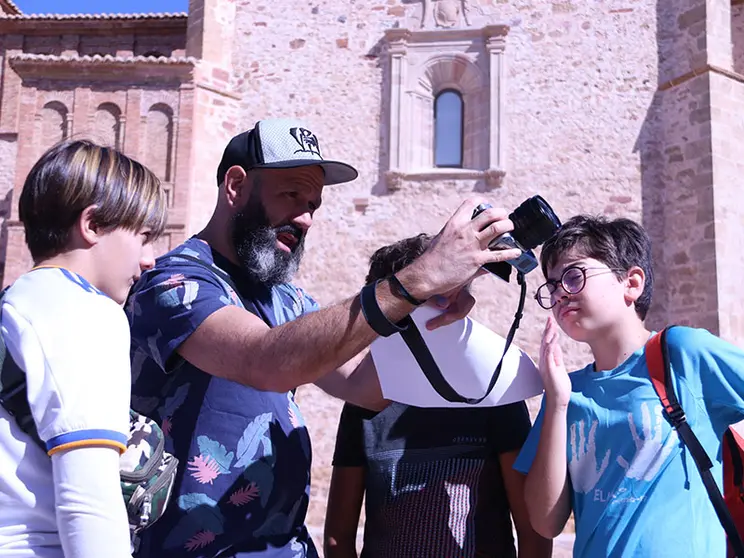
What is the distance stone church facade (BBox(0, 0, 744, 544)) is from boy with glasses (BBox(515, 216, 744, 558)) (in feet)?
28.3

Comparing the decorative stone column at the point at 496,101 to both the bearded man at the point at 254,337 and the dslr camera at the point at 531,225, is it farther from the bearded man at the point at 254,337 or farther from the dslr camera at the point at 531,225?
the dslr camera at the point at 531,225

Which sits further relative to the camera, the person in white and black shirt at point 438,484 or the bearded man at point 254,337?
the person in white and black shirt at point 438,484

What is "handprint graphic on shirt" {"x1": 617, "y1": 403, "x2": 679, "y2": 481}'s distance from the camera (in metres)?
2.28

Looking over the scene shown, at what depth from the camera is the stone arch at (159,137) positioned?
11.9 meters

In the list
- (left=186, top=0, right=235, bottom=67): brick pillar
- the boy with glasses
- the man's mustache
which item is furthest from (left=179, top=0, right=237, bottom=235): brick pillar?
the boy with glasses

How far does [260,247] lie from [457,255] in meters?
0.76

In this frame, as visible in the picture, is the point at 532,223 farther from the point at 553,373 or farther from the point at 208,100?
the point at 208,100

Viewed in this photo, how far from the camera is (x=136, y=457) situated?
1599 millimetres

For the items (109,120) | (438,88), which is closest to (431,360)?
(438,88)

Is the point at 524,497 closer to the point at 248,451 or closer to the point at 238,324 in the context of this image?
the point at 248,451

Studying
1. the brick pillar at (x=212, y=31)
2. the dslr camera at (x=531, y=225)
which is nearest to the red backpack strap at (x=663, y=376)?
the dslr camera at (x=531, y=225)

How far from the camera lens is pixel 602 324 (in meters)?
2.57

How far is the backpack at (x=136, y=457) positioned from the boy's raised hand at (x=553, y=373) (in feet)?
3.91

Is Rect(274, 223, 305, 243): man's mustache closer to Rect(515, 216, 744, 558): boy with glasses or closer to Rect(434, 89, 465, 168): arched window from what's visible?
Rect(515, 216, 744, 558): boy with glasses
